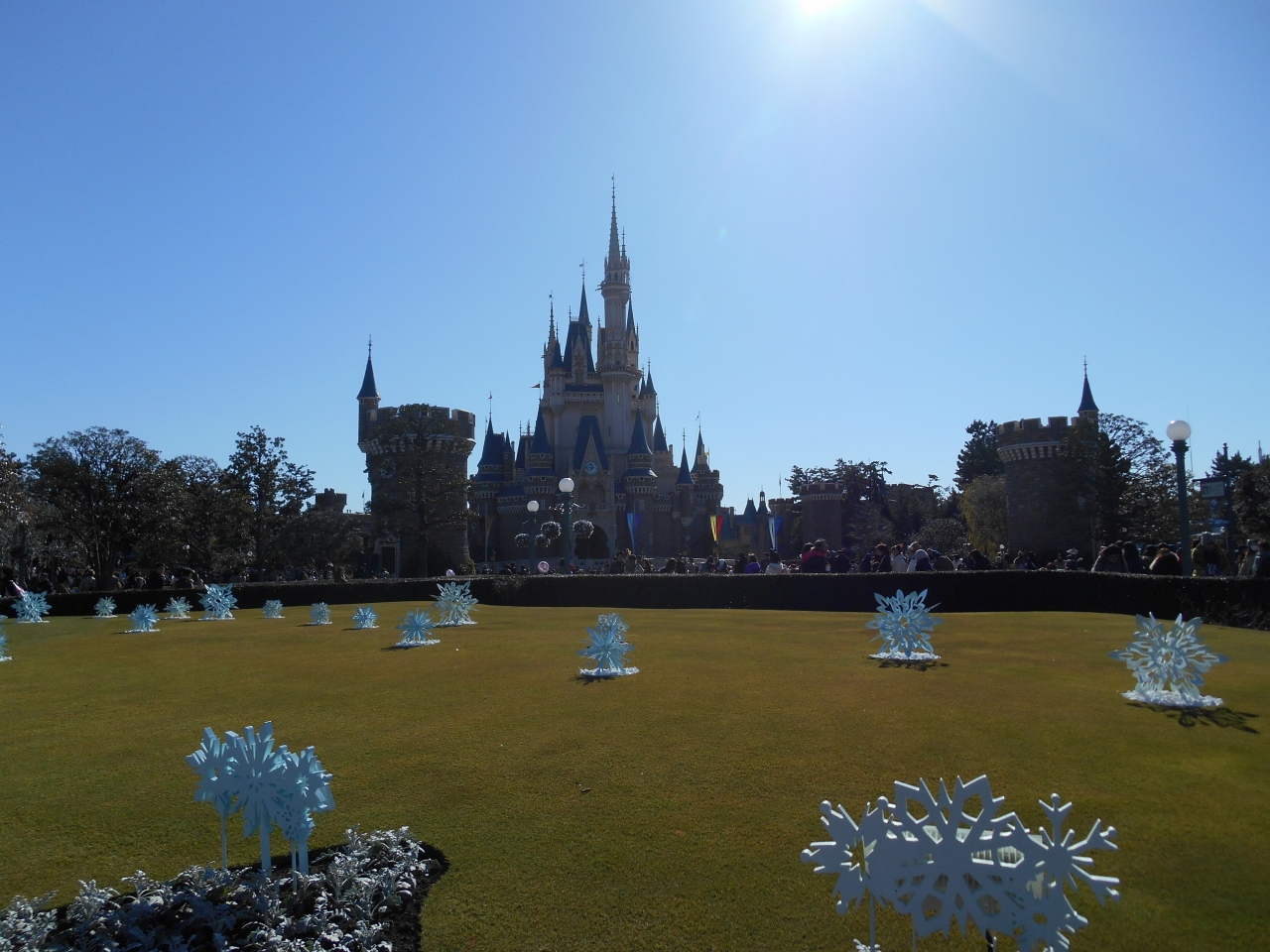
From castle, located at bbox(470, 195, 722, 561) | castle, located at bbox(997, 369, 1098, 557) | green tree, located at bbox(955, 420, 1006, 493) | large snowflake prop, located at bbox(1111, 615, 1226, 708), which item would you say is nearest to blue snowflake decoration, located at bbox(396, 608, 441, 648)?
large snowflake prop, located at bbox(1111, 615, 1226, 708)

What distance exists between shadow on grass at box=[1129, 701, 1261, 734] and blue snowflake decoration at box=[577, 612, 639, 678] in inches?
220

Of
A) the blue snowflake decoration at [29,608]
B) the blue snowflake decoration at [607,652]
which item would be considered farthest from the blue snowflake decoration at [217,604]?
the blue snowflake decoration at [607,652]

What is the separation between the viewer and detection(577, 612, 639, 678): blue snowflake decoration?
440 inches

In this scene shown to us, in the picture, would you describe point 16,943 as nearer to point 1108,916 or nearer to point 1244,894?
point 1108,916

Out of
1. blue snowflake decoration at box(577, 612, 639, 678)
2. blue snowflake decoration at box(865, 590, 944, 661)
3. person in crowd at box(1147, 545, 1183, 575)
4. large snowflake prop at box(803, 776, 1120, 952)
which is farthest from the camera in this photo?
person in crowd at box(1147, 545, 1183, 575)

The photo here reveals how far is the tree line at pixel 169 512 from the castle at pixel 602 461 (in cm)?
2966

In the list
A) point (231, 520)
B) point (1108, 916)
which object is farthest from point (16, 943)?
point (231, 520)

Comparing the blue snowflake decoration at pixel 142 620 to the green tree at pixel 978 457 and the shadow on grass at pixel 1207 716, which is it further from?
the green tree at pixel 978 457

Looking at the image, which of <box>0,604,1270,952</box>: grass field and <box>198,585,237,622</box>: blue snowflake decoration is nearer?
<box>0,604,1270,952</box>: grass field

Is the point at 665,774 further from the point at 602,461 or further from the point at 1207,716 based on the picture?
the point at 602,461

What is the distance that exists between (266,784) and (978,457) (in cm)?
8960

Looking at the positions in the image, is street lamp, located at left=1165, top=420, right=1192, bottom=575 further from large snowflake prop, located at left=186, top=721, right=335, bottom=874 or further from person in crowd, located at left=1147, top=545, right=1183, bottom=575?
large snowflake prop, located at left=186, top=721, right=335, bottom=874

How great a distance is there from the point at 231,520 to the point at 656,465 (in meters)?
53.3

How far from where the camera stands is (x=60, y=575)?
30.1m
